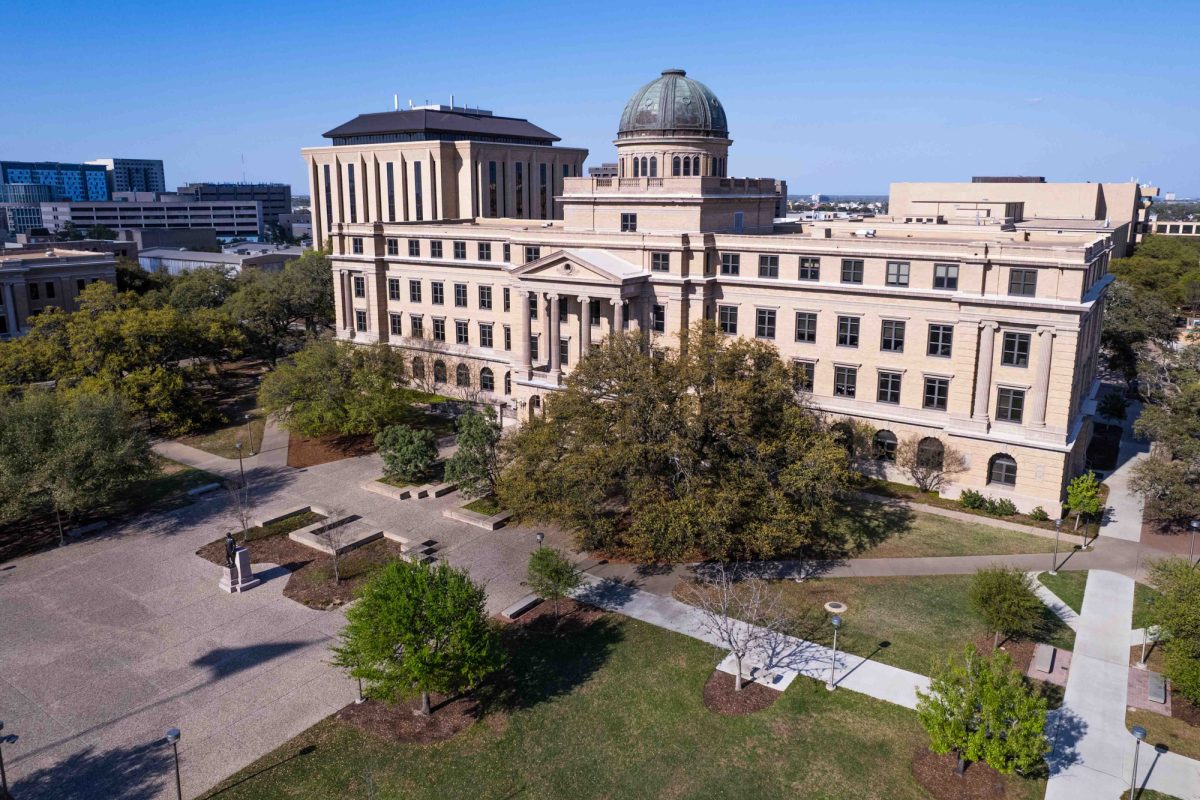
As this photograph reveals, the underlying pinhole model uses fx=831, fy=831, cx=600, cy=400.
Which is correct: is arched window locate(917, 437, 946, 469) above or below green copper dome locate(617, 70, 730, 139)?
below

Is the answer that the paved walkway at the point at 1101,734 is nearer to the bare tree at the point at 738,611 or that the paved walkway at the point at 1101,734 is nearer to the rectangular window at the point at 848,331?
the bare tree at the point at 738,611

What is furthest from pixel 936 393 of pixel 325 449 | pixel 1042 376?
pixel 325 449

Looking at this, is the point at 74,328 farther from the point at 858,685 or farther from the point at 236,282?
the point at 858,685

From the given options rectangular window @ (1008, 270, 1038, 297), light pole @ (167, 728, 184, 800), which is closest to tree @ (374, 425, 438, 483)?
light pole @ (167, 728, 184, 800)

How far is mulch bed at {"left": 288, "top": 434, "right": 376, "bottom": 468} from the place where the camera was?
55219mm

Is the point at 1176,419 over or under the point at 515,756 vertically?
over

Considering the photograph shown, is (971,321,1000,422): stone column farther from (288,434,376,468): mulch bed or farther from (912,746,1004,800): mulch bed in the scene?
(288,434,376,468): mulch bed

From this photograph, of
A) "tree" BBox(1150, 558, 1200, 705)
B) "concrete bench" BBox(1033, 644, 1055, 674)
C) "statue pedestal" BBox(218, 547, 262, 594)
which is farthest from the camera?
"statue pedestal" BBox(218, 547, 262, 594)

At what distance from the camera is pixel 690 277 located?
54344 mm

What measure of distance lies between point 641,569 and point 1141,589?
22.2 metres

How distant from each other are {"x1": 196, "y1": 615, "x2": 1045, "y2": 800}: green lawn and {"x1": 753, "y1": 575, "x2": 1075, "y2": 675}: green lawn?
12.1 feet

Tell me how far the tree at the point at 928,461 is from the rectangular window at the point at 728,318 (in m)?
12.8

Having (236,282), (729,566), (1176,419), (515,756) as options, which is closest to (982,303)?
(1176,419)

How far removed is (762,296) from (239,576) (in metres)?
34.2
